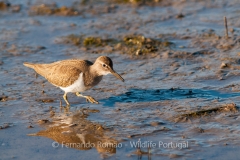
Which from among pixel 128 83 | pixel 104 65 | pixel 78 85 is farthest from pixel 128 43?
pixel 78 85

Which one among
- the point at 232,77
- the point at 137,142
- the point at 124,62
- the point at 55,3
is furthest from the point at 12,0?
the point at 137,142

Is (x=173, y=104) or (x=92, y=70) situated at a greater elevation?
(x=92, y=70)

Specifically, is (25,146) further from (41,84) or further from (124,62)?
(124,62)

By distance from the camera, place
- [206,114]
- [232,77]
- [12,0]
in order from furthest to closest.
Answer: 1. [12,0]
2. [232,77]
3. [206,114]

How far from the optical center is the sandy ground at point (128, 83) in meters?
7.82

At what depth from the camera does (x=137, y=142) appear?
7781mm

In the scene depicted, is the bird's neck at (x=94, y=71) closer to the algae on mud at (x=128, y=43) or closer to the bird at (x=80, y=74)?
the bird at (x=80, y=74)

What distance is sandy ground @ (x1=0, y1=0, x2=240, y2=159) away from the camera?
7820 mm

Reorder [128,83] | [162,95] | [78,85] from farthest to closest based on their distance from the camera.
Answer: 1. [128,83]
2. [162,95]
3. [78,85]

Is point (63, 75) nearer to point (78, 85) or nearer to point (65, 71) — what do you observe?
point (65, 71)

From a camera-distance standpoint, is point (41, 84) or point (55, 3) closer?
point (41, 84)

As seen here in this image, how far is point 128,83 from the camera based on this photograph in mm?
10477

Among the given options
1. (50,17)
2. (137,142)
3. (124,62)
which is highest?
(50,17)

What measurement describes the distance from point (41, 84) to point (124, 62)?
208 centimetres
